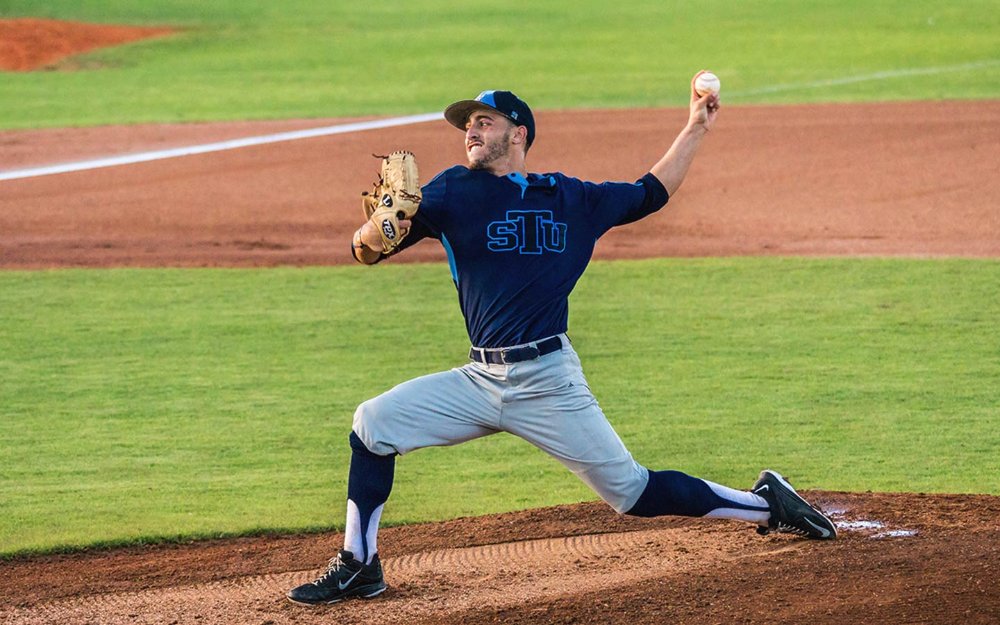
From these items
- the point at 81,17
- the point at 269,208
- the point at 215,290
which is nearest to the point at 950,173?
the point at 269,208

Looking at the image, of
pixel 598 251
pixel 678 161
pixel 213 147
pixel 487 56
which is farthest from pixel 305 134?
pixel 678 161

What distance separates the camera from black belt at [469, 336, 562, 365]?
5.04 meters

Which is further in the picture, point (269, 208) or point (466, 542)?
point (269, 208)

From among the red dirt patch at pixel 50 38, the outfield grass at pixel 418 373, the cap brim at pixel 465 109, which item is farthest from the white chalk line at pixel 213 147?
the cap brim at pixel 465 109

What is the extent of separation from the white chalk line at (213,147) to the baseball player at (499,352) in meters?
12.1

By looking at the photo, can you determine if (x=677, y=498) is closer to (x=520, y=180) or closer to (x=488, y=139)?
(x=520, y=180)

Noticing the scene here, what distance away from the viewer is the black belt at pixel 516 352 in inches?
198

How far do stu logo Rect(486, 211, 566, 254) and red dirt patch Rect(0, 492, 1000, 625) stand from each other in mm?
1227

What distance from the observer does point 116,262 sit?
12.3m

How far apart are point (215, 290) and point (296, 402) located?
10.4 feet

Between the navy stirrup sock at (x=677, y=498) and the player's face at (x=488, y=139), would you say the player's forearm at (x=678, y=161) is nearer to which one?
the player's face at (x=488, y=139)

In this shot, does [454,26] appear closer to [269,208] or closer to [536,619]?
[269,208]

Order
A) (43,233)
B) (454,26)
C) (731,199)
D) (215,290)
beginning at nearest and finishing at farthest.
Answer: (215,290)
(43,233)
(731,199)
(454,26)

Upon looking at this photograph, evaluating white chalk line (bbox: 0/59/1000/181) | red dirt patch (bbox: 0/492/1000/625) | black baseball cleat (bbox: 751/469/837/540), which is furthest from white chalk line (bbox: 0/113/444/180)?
black baseball cleat (bbox: 751/469/837/540)
